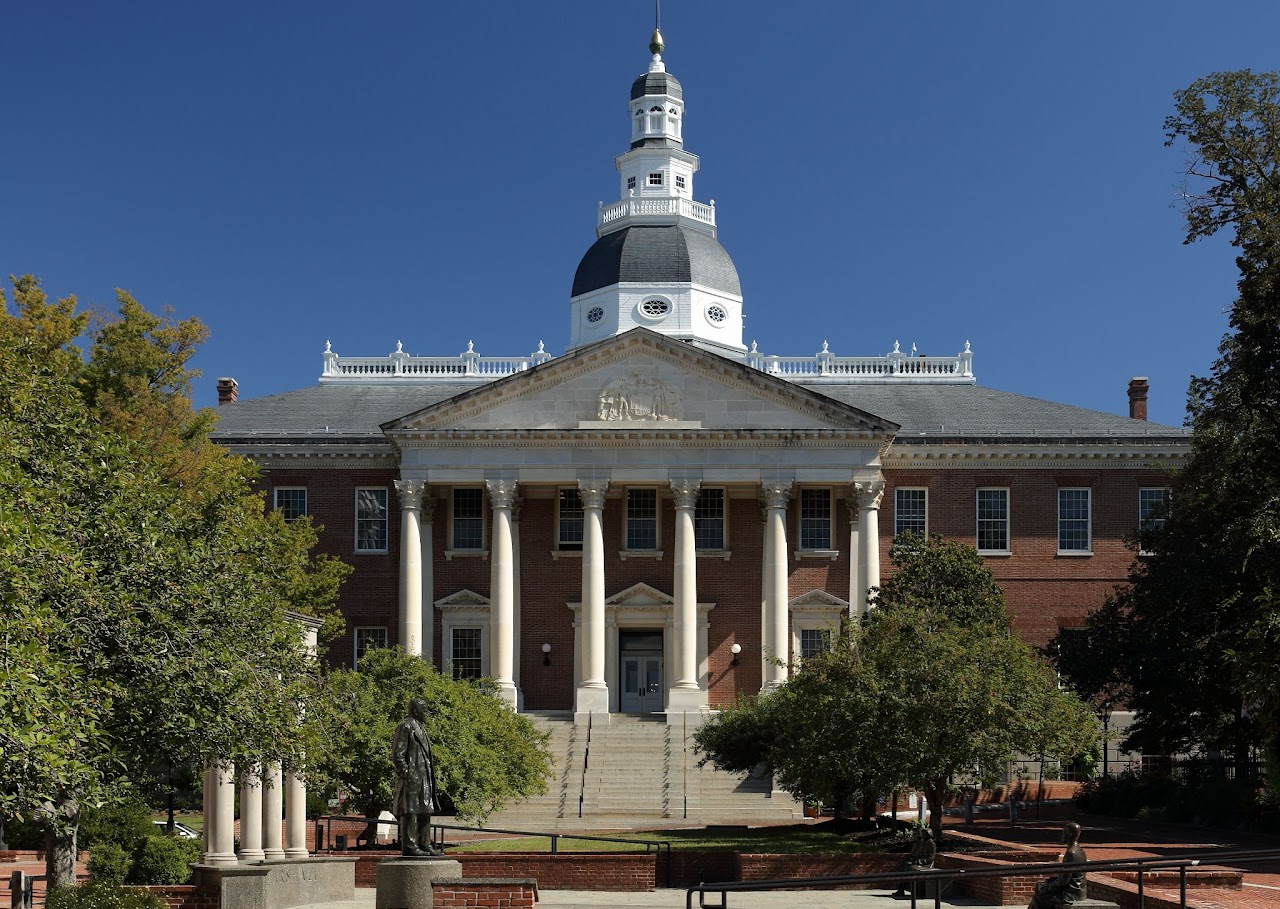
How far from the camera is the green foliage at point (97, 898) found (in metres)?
19.8

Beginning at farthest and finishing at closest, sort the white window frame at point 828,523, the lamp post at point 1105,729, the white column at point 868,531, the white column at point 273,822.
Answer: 1. the white window frame at point 828,523
2. the white column at point 868,531
3. the lamp post at point 1105,729
4. the white column at point 273,822

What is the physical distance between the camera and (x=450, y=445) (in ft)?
A: 183

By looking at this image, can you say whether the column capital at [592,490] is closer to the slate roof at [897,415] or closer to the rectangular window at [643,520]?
the rectangular window at [643,520]

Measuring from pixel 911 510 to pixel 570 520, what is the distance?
11.9 metres

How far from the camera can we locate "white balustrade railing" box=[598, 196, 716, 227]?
75.8 meters

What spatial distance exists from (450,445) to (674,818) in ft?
54.3

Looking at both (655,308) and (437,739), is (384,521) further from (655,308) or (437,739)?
(437,739)

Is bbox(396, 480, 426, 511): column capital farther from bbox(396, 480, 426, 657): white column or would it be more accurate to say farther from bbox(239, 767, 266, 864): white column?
bbox(239, 767, 266, 864): white column

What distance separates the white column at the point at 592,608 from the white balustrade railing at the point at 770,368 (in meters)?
10.4

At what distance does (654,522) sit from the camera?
191 feet

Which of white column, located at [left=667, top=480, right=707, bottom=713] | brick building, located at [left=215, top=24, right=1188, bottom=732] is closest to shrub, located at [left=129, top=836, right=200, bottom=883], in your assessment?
brick building, located at [left=215, top=24, right=1188, bottom=732]

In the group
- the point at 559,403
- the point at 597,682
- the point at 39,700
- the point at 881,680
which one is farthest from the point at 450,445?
the point at 39,700

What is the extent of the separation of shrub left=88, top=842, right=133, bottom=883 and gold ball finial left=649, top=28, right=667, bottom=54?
203 ft

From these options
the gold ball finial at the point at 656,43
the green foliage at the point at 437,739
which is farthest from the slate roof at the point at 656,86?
the green foliage at the point at 437,739
